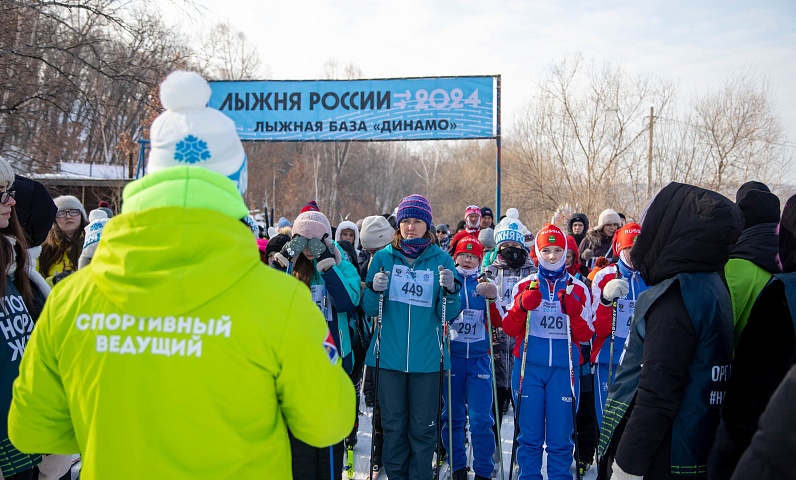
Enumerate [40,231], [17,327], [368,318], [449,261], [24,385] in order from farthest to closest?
[368,318] → [449,261] → [40,231] → [17,327] → [24,385]

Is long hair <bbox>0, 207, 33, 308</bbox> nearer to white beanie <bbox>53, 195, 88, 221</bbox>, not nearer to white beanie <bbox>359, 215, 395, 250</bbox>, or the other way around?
white beanie <bbox>53, 195, 88, 221</bbox>

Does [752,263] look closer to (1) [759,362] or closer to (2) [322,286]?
(1) [759,362]

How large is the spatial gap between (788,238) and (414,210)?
9.46 feet

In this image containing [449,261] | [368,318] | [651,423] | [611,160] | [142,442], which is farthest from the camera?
[611,160]

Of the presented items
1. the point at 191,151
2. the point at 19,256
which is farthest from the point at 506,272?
the point at 191,151

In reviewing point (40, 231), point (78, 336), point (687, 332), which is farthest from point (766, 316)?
point (40, 231)

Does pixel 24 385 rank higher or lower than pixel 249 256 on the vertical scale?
lower

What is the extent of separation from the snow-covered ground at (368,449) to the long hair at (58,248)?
331 centimetres

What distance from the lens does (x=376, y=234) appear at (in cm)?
711

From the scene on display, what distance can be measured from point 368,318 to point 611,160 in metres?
18.2

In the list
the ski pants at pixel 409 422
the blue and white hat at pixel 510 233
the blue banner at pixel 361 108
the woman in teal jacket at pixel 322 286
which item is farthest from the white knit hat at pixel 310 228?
the blue banner at pixel 361 108

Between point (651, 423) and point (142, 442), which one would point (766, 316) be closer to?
point (651, 423)

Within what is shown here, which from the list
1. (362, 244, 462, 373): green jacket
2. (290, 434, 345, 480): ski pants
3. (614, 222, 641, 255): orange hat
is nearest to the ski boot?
(290, 434, 345, 480): ski pants

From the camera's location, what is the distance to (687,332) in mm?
2445
